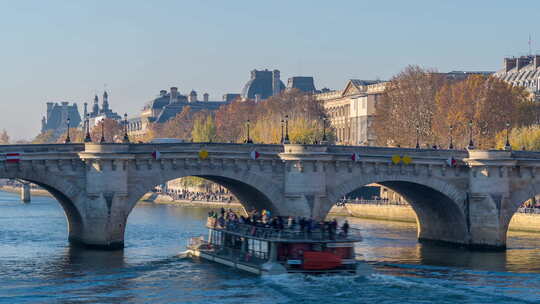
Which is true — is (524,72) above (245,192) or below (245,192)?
above

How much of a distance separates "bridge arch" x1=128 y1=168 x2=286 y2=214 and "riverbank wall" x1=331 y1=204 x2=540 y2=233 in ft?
91.1

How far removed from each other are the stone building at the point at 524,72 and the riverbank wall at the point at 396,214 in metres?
42.5

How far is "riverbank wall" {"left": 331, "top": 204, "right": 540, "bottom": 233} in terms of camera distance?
96.7 metres

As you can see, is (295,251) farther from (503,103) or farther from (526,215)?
(503,103)

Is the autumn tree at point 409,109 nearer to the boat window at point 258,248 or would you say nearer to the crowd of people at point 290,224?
the crowd of people at point 290,224

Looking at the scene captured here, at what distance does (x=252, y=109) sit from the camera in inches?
7200

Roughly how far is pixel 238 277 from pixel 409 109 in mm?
72088

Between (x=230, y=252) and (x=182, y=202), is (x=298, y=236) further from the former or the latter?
(x=182, y=202)

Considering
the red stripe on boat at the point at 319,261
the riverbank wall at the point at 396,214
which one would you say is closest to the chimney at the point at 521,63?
the riverbank wall at the point at 396,214

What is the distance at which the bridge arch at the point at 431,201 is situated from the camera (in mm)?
78438

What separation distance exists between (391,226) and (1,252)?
41000 millimetres

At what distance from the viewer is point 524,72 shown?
169 m

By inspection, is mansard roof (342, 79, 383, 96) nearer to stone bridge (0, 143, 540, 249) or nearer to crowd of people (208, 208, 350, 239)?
stone bridge (0, 143, 540, 249)

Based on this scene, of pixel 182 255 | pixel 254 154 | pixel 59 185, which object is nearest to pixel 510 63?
pixel 254 154
